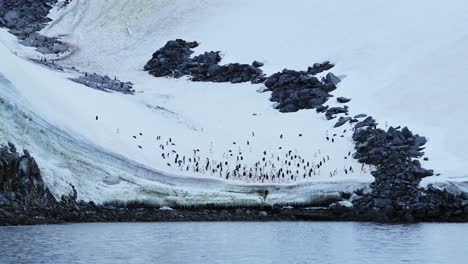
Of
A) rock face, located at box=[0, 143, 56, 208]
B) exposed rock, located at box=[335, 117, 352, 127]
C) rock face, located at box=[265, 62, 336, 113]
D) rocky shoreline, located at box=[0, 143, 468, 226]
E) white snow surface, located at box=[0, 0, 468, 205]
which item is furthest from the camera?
rock face, located at box=[265, 62, 336, 113]

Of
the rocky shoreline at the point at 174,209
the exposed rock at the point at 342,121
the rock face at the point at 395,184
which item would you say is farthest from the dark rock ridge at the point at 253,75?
the rocky shoreline at the point at 174,209

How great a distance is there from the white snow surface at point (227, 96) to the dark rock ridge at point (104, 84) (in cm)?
150

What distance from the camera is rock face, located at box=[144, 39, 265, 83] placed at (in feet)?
207

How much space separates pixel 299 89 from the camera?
5703cm

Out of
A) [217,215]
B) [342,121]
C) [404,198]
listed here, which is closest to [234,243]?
[217,215]

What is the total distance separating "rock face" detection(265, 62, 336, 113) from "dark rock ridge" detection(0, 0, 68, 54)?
22.2 m

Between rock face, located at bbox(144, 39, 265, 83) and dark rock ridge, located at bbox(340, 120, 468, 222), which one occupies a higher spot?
rock face, located at bbox(144, 39, 265, 83)

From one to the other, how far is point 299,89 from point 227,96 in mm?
5696

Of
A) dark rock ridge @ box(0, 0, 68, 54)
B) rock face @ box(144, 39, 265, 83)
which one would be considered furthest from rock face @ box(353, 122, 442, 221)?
dark rock ridge @ box(0, 0, 68, 54)

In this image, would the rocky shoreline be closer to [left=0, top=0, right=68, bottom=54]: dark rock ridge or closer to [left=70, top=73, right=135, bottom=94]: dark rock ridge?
[left=70, top=73, right=135, bottom=94]: dark rock ridge

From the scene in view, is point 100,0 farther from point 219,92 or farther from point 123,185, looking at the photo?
point 123,185

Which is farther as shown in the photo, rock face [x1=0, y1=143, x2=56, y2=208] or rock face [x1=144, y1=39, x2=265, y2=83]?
rock face [x1=144, y1=39, x2=265, y2=83]

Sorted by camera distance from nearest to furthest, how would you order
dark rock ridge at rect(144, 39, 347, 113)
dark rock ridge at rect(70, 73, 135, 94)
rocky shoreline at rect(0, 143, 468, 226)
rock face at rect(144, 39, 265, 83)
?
rocky shoreline at rect(0, 143, 468, 226) → dark rock ridge at rect(70, 73, 135, 94) → dark rock ridge at rect(144, 39, 347, 113) → rock face at rect(144, 39, 265, 83)

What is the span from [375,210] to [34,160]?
16378 mm
